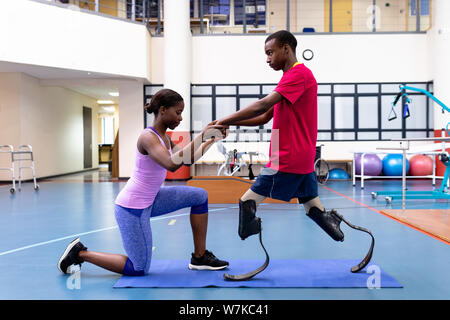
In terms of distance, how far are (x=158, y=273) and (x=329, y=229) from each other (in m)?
1.13

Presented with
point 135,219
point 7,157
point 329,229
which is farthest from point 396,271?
point 7,157

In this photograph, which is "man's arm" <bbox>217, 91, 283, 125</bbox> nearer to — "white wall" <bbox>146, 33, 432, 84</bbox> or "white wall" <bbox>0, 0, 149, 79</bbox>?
"white wall" <bbox>0, 0, 149, 79</bbox>

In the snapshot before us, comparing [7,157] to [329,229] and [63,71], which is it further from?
[329,229]

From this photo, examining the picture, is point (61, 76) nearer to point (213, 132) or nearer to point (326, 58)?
point (326, 58)

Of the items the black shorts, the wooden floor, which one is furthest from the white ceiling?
the black shorts

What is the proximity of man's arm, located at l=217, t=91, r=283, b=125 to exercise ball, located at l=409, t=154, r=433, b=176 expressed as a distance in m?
8.45

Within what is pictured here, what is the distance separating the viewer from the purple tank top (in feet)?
7.42

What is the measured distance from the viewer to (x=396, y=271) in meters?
2.47

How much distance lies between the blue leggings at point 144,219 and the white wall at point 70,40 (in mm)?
6850

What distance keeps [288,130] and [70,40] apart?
7.65 m

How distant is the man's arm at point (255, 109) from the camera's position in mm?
1998

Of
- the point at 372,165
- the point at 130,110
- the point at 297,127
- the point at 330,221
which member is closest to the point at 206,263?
the point at 330,221

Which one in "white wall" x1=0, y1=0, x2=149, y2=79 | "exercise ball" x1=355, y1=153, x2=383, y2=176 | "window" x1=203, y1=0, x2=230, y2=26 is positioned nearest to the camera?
"white wall" x1=0, y1=0, x2=149, y2=79

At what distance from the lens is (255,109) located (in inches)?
79.4
